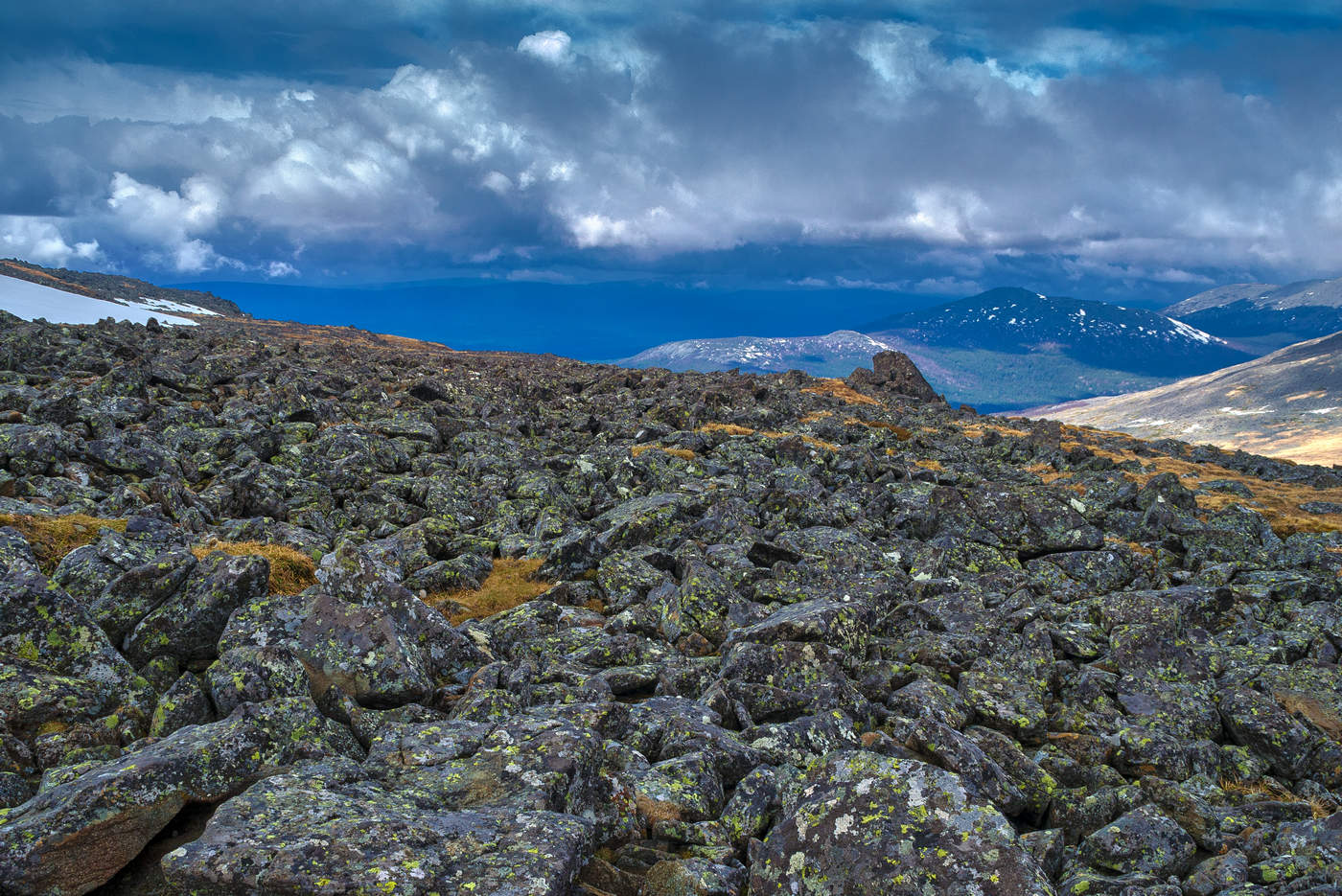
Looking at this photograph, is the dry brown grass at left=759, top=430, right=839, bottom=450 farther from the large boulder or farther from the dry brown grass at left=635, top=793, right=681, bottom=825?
the large boulder

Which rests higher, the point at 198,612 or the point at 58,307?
the point at 58,307

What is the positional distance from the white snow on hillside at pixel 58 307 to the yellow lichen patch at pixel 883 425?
137 metres

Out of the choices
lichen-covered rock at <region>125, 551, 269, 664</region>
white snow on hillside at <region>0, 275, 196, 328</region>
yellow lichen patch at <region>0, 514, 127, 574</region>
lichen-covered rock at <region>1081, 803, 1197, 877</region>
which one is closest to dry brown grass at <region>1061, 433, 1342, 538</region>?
lichen-covered rock at <region>1081, 803, 1197, 877</region>

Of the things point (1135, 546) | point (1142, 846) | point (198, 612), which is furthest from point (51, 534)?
point (1135, 546)

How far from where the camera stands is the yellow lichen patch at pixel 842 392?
293ft

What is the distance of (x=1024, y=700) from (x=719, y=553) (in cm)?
1201

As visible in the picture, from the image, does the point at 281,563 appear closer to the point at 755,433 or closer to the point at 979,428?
the point at 755,433

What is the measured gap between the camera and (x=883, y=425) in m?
70.0

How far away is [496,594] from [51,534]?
12.5 metres

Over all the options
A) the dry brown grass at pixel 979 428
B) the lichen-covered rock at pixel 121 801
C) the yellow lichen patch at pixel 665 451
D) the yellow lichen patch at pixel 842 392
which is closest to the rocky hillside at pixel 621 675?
the lichen-covered rock at pixel 121 801

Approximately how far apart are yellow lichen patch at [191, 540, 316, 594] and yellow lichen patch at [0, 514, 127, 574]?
2.69 m

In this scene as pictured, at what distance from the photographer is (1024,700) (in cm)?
1881

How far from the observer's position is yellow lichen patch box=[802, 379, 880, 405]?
89.4 meters

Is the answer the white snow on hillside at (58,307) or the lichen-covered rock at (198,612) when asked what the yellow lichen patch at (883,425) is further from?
the white snow on hillside at (58,307)
